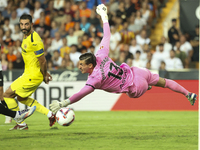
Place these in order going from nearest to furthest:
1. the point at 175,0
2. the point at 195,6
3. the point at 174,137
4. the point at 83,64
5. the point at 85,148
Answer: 1. the point at 85,148
2. the point at 83,64
3. the point at 174,137
4. the point at 195,6
5. the point at 175,0

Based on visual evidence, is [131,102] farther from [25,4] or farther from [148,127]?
[25,4]

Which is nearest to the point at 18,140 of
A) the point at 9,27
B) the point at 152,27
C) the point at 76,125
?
the point at 76,125

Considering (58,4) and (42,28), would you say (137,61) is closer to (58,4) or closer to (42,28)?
(42,28)

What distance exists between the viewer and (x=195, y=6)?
14516mm

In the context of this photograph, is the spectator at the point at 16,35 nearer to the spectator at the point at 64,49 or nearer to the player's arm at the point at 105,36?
the spectator at the point at 64,49

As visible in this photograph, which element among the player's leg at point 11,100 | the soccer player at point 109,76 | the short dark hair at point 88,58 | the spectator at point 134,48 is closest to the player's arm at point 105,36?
the soccer player at point 109,76

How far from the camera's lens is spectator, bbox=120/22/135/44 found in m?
14.8

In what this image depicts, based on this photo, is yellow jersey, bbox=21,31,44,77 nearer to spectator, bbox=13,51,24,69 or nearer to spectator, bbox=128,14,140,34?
spectator, bbox=13,51,24,69

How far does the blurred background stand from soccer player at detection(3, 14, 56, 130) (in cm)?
438

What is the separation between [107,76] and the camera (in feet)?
21.9

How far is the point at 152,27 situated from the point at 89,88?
36.2 ft

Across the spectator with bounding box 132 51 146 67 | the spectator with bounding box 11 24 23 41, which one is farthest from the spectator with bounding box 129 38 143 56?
the spectator with bounding box 11 24 23 41

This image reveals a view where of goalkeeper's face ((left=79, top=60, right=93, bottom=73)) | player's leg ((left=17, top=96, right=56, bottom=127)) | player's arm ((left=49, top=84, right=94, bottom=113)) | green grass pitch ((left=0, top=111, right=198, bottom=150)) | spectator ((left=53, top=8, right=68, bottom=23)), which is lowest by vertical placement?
green grass pitch ((left=0, top=111, right=198, bottom=150))

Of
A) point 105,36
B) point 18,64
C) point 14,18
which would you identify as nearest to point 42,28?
point 14,18
